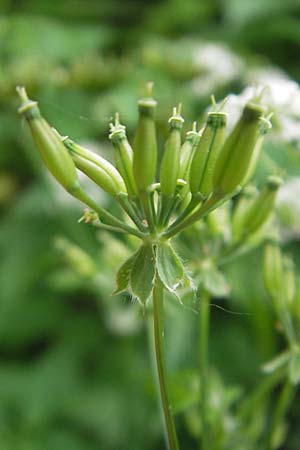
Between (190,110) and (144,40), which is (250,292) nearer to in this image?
(190,110)

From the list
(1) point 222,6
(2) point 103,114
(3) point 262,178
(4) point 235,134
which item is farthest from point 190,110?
(4) point 235,134

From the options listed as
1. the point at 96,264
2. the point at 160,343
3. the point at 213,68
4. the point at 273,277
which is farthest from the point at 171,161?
the point at 213,68

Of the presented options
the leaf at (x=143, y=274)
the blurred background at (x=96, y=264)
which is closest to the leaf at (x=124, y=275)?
the leaf at (x=143, y=274)

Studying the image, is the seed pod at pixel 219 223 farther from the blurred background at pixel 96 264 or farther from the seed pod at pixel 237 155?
the blurred background at pixel 96 264

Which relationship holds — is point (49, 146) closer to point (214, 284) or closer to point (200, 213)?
point (200, 213)

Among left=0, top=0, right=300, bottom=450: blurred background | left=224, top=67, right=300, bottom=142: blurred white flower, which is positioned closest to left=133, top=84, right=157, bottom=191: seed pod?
left=224, top=67, right=300, bottom=142: blurred white flower

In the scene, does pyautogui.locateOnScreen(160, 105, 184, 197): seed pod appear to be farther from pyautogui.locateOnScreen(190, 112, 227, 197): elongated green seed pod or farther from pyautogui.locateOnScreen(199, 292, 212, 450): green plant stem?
pyautogui.locateOnScreen(199, 292, 212, 450): green plant stem
